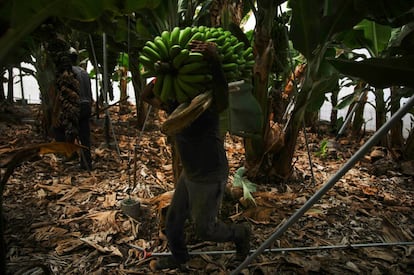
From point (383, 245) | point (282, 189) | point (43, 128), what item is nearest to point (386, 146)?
point (282, 189)

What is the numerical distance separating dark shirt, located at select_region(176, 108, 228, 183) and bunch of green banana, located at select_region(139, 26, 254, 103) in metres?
0.12

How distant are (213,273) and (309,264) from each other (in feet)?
1.42

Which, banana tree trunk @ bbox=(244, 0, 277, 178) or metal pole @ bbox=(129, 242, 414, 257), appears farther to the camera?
banana tree trunk @ bbox=(244, 0, 277, 178)

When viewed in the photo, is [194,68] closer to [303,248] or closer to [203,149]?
[203,149]

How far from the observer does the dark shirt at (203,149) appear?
105 centimetres

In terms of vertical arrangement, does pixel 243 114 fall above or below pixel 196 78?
below

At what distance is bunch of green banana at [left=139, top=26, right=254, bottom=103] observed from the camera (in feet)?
3.04

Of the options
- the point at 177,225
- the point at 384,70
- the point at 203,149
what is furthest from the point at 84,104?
the point at 384,70

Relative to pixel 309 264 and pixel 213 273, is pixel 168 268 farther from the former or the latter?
pixel 309 264

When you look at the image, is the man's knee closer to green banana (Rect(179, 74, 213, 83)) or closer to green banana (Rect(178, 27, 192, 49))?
green banana (Rect(179, 74, 213, 83))

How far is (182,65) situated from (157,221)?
108cm

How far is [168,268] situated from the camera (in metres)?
Answer: 1.34

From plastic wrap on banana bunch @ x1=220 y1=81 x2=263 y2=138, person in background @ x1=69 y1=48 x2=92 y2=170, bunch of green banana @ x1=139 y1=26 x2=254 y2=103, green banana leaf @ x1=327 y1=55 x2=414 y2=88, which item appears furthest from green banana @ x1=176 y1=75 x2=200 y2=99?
person in background @ x1=69 y1=48 x2=92 y2=170

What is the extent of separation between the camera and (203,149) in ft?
3.51
